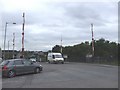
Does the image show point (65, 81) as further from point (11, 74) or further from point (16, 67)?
point (16, 67)

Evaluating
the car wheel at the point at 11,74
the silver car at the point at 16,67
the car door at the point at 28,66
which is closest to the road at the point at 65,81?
the car wheel at the point at 11,74

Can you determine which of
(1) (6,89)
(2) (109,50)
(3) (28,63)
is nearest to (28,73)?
(3) (28,63)

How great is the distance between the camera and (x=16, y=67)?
22.0m

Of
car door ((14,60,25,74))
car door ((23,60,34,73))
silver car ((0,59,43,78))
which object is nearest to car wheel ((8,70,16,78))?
silver car ((0,59,43,78))

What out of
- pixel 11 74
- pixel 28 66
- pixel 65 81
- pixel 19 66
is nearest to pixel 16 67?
pixel 19 66

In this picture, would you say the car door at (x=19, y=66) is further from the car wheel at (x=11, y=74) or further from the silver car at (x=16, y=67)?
the car wheel at (x=11, y=74)

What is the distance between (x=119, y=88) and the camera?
12.5 metres

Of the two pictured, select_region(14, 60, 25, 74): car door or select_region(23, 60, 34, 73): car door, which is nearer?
select_region(14, 60, 25, 74): car door

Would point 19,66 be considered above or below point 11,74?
above

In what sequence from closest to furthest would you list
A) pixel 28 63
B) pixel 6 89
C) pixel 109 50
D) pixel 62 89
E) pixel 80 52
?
pixel 62 89 < pixel 6 89 < pixel 28 63 < pixel 109 50 < pixel 80 52

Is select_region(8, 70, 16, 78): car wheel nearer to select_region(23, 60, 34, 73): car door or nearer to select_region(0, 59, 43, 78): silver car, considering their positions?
select_region(0, 59, 43, 78): silver car

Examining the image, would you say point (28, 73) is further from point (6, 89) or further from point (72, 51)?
point (72, 51)

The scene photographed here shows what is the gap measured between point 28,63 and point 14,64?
6.00 ft

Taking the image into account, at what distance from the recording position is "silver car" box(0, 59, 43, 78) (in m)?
21.3
